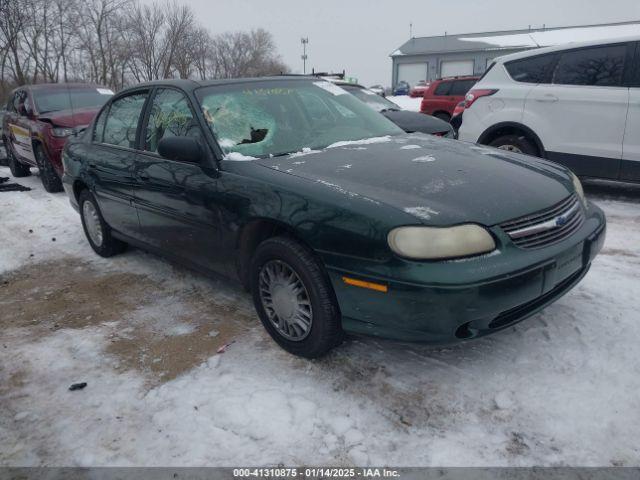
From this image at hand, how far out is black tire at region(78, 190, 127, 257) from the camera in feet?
15.5

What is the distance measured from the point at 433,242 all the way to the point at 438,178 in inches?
22.0

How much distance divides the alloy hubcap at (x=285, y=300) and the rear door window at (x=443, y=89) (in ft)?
41.0

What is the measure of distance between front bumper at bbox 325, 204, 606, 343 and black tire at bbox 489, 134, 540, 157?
12.6 feet

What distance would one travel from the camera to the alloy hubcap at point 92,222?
4832 mm

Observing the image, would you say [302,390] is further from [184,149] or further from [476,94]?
[476,94]

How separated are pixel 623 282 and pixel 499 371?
1590mm

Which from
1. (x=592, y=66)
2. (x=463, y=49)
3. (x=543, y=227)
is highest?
(x=463, y=49)

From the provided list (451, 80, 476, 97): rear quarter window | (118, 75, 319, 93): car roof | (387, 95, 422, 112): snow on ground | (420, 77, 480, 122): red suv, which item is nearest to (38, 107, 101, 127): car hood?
(118, 75, 319, 93): car roof

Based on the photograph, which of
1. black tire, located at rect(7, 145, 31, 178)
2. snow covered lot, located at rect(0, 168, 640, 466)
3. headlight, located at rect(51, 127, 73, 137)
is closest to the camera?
snow covered lot, located at rect(0, 168, 640, 466)

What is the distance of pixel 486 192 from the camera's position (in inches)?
102

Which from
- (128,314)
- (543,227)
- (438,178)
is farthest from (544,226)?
(128,314)

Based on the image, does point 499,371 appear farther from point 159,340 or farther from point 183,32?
point 183,32

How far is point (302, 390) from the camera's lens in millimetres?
2633

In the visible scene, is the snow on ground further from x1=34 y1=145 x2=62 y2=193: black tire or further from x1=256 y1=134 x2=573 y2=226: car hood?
x1=256 y1=134 x2=573 y2=226: car hood
